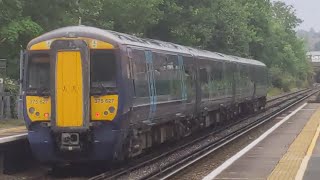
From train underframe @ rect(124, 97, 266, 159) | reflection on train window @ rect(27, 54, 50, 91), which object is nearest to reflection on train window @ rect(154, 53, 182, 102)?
train underframe @ rect(124, 97, 266, 159)

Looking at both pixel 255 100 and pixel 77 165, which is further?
pixel 255 100

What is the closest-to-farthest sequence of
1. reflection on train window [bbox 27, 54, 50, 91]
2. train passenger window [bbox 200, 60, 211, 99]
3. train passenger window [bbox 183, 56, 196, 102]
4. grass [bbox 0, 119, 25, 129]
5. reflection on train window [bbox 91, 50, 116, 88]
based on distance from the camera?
reflection on train window [bbox 91, 50, 116, 88] → reflection on train window [bbox 27, 54, 50, 91] → train passenger window [bbox 183, 56, 196, 102] → grass [bbox 0, 119, 25, 129] → train passenger window [bbox 200, 60, 211, 99]

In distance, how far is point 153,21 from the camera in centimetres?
3173

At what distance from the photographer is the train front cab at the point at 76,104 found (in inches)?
486

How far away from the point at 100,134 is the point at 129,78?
1.34 metres

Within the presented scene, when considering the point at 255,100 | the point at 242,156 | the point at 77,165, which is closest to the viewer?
the point at 77,165

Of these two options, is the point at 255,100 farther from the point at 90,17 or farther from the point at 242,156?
the point at 242,156

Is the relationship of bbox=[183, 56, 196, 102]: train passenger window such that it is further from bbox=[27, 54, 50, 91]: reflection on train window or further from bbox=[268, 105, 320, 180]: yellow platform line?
bbox=[27, 54, 50, 91]: reflection on train window

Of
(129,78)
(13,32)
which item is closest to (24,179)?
(129,78)

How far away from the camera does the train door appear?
485 inches

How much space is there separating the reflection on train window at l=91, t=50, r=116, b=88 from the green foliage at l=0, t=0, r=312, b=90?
985 centimetres

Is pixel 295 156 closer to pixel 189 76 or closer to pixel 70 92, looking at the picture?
pixel 189 76

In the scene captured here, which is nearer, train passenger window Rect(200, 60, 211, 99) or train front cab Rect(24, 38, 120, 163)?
train front cab Rect(24, 38, 120, 163)

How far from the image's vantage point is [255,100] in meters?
35.2
